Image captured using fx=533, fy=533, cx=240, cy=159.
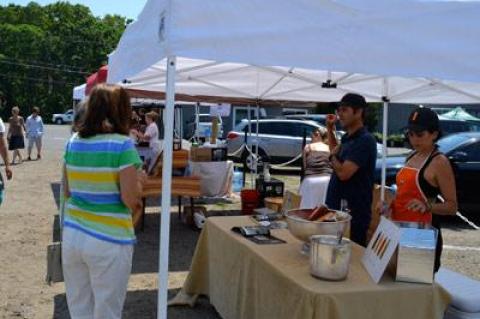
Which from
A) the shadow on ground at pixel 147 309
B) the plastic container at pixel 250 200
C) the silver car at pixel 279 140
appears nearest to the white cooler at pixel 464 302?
the shadow on ground at pixel 147 309

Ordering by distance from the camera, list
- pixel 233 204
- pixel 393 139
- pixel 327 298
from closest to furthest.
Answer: pixel 327 298, pixel 233 204, pixel 393 139

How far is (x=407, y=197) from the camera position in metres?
3.09

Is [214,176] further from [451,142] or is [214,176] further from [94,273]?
[94,273]

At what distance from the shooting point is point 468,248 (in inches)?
280

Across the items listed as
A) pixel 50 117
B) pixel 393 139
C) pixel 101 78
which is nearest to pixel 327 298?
pixel 101 78

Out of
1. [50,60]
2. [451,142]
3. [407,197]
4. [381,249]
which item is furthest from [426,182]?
[50,60]

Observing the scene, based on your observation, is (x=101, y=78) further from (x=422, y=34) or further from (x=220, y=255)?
(x=422, y=34)

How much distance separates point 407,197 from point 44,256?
4.39m

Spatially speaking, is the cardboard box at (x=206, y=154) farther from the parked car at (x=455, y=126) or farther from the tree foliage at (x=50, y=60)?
the tree foliage at (x=50, y=60)

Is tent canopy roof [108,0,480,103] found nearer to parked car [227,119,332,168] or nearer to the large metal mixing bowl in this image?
the large metal mixing bowl

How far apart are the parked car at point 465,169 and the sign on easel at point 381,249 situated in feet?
20.0

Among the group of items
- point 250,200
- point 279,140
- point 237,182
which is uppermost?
point 279,140

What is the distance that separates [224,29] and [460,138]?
7788 millimetres

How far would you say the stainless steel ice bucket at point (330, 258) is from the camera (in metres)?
2.60
